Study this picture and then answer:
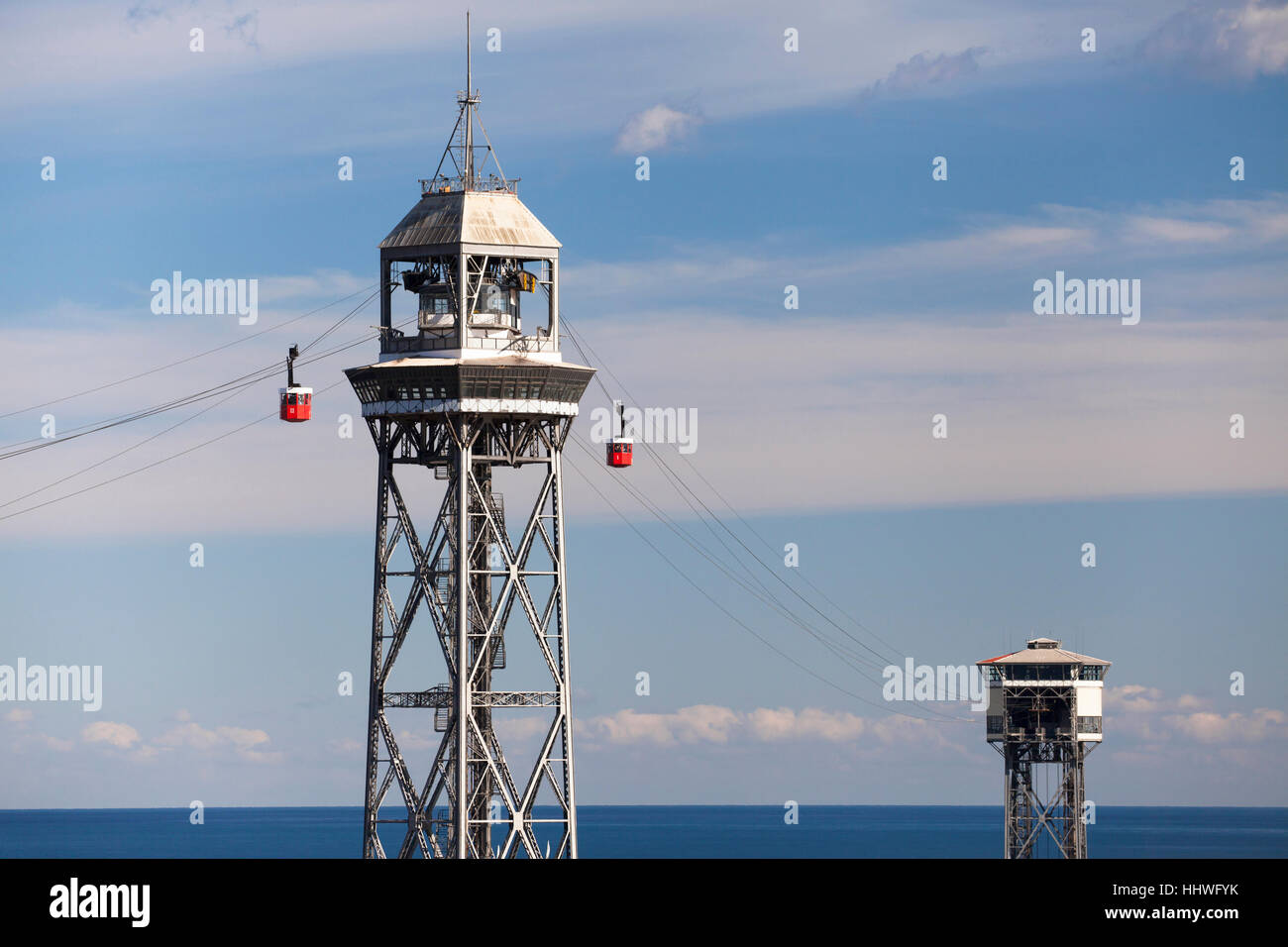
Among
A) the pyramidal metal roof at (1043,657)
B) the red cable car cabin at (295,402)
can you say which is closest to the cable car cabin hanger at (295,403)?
the red cable car cabin at (295,402)

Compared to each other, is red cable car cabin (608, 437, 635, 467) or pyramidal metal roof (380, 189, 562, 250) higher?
pyramidal metal roof (380, 189, 562, 250)

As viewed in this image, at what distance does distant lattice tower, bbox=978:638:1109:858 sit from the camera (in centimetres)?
18125

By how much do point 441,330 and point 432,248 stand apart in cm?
450

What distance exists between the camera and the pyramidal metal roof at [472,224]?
116875 millimetres

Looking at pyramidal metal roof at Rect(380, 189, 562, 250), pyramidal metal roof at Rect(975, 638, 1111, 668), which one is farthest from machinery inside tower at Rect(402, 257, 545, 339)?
pyramidal metal roof at Rect(975, 638, 1111, 668)

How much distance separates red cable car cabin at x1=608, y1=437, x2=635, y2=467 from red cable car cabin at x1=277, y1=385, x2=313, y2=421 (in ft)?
55.4

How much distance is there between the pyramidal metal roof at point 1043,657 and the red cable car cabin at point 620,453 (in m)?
73.5

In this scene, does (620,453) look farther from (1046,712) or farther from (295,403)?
(1046,712)

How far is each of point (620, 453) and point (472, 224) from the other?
1481 centimetres

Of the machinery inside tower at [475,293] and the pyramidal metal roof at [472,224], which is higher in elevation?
the pyramidal metal roof at [472,224]

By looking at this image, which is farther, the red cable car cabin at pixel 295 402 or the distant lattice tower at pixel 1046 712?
the distant lattice tower at pixel 1046 712

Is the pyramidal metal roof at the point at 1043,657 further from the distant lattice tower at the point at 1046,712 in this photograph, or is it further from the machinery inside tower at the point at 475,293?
the machinery inside tower at the point at 475,293

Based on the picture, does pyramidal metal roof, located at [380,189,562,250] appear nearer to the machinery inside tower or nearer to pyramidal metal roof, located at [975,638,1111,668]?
the machinery inside tower

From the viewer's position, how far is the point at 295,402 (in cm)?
11075
